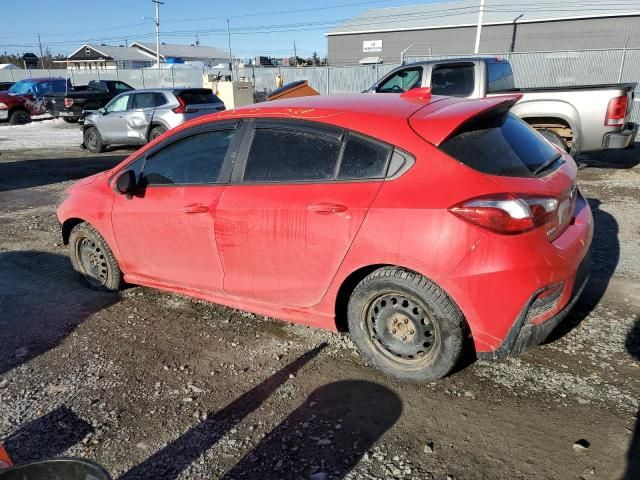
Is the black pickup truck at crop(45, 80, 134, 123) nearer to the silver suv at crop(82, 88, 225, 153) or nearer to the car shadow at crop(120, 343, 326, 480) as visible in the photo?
the silver suv at crop(82, 88, 225, 153)

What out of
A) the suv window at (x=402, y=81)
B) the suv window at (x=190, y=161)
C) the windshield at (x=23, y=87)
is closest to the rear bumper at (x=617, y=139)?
the suv window at (x=402, y=81)

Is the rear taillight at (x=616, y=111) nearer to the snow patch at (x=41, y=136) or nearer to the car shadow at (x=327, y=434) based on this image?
the car shadow at (x=327, y=434)

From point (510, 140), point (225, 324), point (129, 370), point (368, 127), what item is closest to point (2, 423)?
point (129, 370)

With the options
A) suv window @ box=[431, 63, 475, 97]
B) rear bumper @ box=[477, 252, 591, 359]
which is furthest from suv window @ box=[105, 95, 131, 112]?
rear bumper @ box=[477, 252, 591, 359]

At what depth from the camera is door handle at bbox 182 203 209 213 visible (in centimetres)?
367

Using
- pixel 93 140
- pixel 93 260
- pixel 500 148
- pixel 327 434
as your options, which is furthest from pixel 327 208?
pixel 93 140

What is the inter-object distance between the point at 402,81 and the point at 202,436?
8.44 meters

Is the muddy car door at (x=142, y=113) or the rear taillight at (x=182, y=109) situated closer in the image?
the rear taillight at (x=182, y=109)

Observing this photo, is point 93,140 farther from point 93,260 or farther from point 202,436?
point 202,436

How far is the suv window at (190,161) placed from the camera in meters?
3.75

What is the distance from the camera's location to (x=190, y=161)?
390 cm

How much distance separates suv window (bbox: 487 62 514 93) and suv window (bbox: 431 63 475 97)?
1.00 feet

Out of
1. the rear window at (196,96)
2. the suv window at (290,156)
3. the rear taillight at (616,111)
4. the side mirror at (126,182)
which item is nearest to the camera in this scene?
the suv window at (290,156)

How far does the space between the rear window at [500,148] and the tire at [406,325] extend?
741 mm
